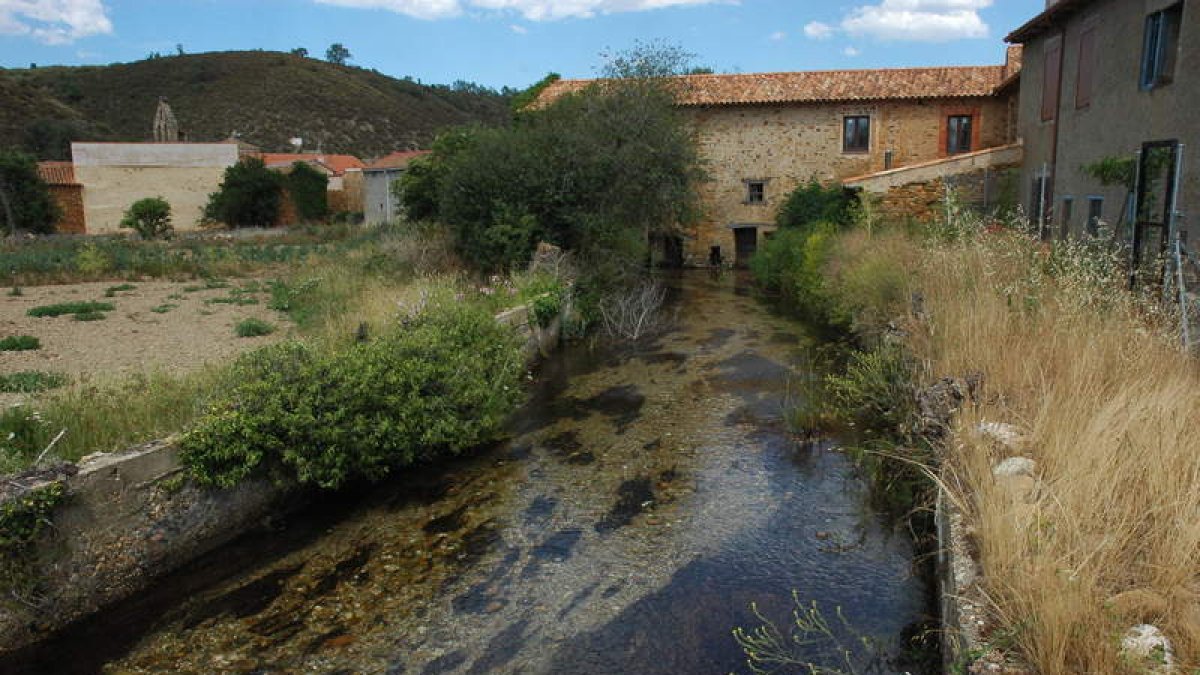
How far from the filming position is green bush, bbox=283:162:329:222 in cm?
3972

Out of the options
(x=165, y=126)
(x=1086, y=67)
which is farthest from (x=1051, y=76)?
(x=165, y=126)

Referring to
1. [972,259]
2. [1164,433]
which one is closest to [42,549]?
[1164,433]

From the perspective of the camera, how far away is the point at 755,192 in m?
28.5

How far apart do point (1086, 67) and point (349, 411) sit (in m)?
14.5

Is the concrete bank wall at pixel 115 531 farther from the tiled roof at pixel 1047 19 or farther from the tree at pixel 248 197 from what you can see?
the tree at pixel 248 197

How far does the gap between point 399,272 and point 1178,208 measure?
507 inches

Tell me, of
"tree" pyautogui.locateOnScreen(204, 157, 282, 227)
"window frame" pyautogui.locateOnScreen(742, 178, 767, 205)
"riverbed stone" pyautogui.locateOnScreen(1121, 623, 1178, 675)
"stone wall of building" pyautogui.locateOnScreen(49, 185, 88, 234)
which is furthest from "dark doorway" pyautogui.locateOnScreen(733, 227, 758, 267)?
"stone wall of building" pyautogui.locateOnScreen(49, 185, 88, 234)

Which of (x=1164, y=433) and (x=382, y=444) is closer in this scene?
(x=1164, y=433)

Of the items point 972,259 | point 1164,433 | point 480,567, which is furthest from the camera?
point 972,259

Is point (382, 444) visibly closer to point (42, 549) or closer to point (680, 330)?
point (42, 549)

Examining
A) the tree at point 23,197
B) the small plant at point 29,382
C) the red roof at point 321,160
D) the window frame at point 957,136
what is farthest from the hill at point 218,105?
the small plant at point 29,382

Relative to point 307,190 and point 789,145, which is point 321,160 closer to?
point 307,190

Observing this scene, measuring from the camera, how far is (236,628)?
5645mm

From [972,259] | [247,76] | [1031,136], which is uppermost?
[247,76]
